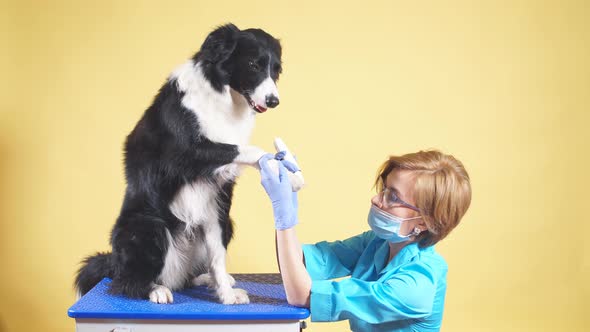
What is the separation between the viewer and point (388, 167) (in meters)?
2.40

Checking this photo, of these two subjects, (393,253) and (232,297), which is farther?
(393,253)

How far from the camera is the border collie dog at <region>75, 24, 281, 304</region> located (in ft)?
7.27

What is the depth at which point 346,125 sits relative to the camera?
3.70m

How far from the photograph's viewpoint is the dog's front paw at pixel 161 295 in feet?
7.48

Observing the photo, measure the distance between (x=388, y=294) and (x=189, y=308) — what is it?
0.65m

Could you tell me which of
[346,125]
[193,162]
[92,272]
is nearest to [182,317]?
[193,162]

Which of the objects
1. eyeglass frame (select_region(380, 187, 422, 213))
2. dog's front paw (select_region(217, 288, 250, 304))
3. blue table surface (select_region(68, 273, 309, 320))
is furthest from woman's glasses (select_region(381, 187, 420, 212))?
dog's front paw (select_region(217, 288, 250, 304))

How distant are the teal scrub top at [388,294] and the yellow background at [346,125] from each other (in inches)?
49.8

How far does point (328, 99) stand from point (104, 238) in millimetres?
1427

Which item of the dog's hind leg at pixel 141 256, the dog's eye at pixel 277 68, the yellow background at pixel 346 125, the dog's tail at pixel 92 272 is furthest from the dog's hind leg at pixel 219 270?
the yellow background at pixel 346 125

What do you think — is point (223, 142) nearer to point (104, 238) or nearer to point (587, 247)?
point (104, 238)

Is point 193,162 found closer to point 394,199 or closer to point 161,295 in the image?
point 161,295

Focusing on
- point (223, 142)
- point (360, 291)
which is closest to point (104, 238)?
point (223, 142)

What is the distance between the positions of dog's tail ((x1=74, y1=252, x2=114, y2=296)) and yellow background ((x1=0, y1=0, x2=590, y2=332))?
0.95 m
